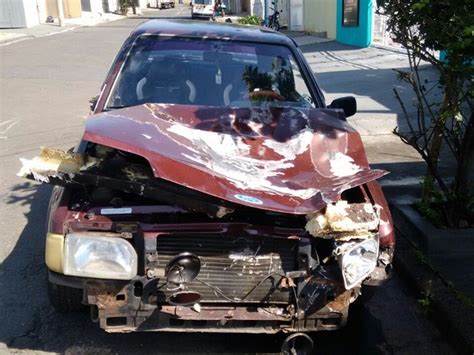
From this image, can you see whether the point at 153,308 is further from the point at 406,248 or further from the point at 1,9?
the point at 1,9

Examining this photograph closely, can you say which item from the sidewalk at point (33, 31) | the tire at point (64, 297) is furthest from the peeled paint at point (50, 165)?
the sidewalk at point (33, 31)

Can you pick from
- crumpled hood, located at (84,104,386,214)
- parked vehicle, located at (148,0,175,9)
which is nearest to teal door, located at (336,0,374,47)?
crumpled hood, located at (84,104,386,214)

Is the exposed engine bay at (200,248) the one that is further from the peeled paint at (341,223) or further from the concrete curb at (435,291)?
the concrete curb at (435,291)

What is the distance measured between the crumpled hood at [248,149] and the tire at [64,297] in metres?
1.06

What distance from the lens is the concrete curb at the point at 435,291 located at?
11.1 ft

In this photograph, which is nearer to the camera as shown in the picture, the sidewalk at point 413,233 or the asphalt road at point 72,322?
the asphalt road at point 72,322

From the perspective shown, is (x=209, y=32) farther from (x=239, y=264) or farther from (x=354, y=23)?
(x=354, y=23)

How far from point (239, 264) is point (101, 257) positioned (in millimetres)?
710

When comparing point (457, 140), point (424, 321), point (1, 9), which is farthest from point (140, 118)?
point (1, 9)

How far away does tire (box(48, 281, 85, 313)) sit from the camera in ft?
10.7

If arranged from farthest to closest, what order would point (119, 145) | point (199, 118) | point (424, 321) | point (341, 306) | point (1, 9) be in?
1. point (1, 9)
2. point (424, 321)
3. point (199, 118)
4. point (341, 306)
5. point (119, 145)

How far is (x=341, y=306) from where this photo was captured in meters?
2.89

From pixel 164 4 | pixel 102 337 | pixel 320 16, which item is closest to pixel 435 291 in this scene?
pixel 102 337

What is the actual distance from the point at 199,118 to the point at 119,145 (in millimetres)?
875
